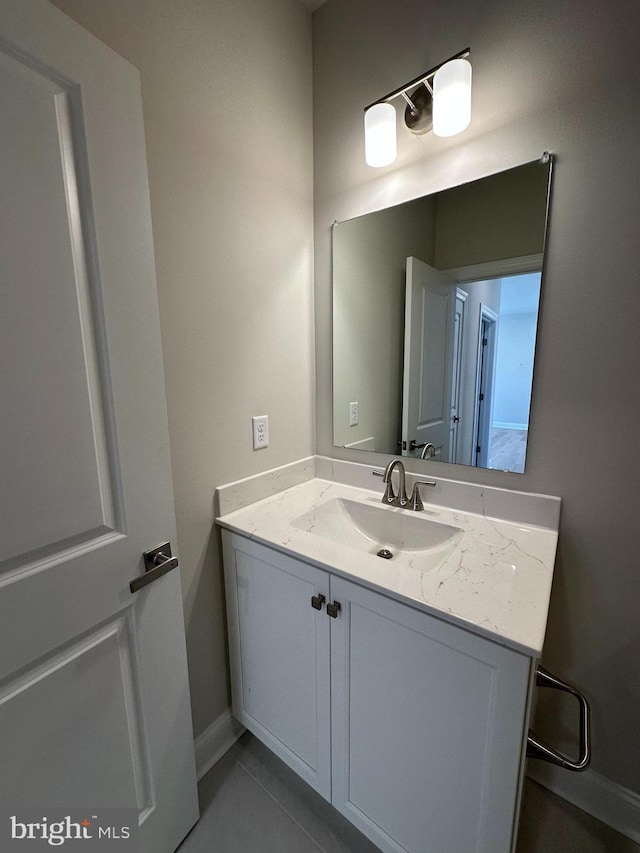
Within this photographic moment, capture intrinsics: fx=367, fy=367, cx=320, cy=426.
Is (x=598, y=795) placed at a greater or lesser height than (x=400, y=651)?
lesser

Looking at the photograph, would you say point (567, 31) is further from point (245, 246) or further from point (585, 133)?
point (245, 246)

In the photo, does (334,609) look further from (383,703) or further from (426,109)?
(426,109)

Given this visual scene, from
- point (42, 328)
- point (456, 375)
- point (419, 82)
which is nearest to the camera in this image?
point (42, 328)

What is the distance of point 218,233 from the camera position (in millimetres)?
1146

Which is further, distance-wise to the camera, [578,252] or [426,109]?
[426,109]

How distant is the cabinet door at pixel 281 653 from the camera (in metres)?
1.02

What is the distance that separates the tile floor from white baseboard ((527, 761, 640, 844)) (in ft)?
0.07

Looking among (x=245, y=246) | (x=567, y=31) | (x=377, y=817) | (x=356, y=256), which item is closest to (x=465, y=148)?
(x=567, y=31)

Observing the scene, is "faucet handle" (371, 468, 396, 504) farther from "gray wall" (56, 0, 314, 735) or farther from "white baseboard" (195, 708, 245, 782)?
"white baseboard" (195, 708, 245, 782)

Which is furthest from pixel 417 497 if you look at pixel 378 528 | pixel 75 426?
pixel 75 426

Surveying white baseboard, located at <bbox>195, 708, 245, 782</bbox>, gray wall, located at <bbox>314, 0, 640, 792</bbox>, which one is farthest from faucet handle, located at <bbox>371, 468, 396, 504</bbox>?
white baseboard, located at <bbox>195, 708, 245, 782</bbox>

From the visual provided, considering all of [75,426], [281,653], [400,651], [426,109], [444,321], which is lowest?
[281,653]

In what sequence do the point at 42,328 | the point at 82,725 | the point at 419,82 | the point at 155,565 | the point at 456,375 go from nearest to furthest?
the point at 42,328, the point at 82,725, the point at 155,565, the point at 419,82, the point at 456,375

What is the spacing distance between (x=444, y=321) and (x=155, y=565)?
1.18 meters
